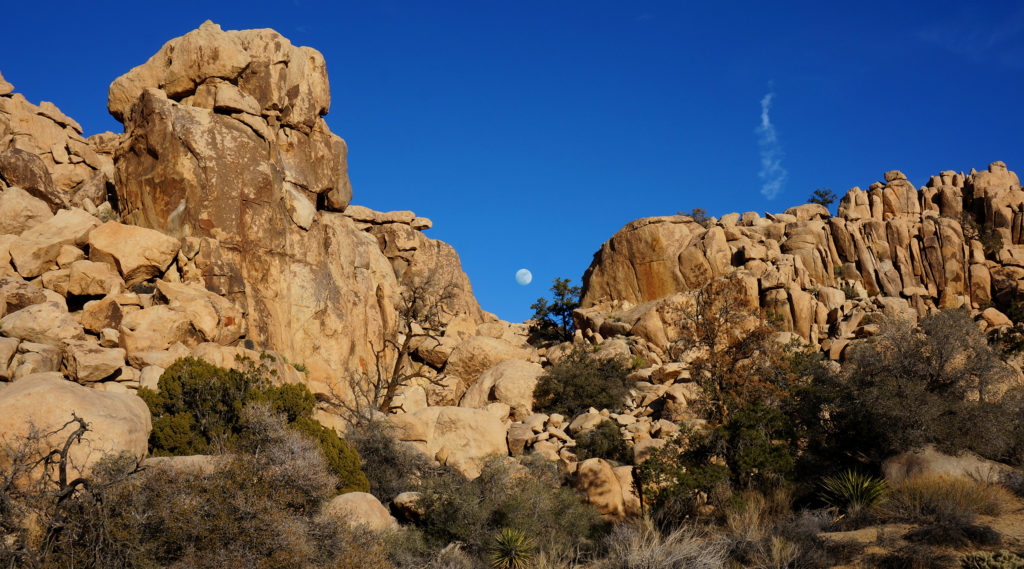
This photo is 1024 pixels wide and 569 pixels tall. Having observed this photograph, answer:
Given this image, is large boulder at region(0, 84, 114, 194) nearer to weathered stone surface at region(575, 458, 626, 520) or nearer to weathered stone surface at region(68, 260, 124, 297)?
weathered stone surface at region(68, 260, 124, 297)

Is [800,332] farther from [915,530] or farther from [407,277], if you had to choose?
[915,530]

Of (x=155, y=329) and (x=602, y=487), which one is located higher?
(x=155, y=329)

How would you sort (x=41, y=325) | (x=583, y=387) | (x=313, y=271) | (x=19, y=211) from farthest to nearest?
(x=313, y=271)
(x=583, y=387)
(x=19, y=211)
(x=41, y=325)

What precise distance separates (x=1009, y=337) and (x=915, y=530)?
3026 cm

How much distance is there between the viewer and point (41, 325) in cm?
1973

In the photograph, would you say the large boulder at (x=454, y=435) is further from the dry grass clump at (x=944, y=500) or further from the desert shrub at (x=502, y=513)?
the dry grass clump at (x=944, y=500)

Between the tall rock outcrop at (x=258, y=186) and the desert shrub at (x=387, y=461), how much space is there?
29.1 feet

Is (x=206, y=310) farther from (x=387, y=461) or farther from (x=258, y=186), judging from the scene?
(x=387, y=461)

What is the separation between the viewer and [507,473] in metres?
17.2

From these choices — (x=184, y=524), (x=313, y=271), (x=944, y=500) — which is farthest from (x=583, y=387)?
(x=184, y=524)

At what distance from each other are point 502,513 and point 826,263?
3689 centimetres

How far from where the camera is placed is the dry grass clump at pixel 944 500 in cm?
1172

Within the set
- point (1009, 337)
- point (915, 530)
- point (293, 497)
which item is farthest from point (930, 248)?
point (293, 497)

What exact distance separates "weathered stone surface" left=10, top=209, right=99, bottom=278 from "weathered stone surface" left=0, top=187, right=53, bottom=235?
0.54m
